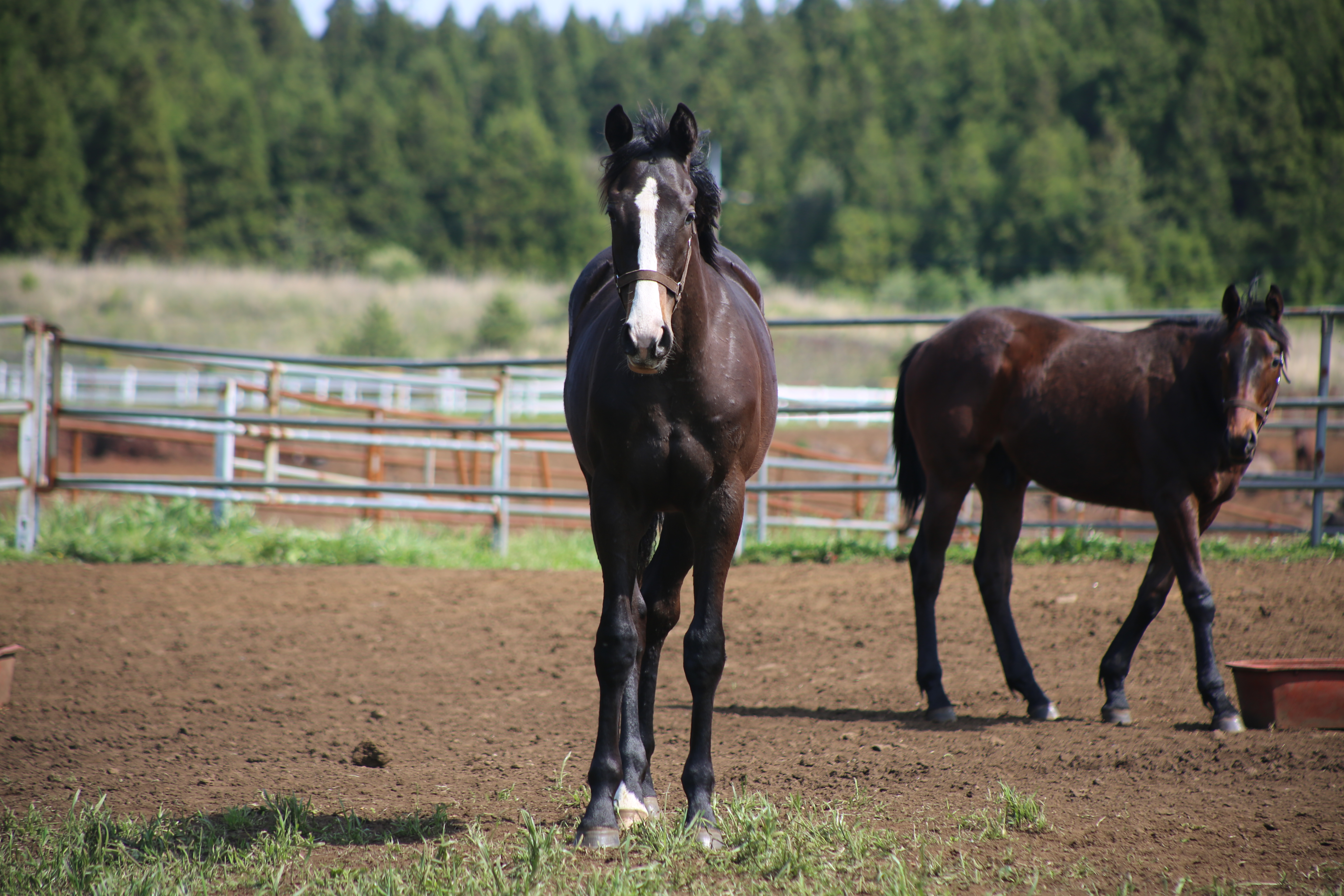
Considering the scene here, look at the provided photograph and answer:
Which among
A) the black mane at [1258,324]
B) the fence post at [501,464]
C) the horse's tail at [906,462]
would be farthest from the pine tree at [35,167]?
the black mane at [1258,324]

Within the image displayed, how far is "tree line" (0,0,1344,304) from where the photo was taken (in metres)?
54.9

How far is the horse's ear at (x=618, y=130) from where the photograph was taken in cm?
278

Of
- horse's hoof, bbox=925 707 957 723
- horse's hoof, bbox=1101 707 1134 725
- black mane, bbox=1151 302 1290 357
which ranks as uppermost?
black mane, bbox=1151 302 1290 357

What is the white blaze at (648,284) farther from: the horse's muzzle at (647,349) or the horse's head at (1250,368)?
the horse's head at (1250,368)

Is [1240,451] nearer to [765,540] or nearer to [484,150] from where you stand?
[765,540]

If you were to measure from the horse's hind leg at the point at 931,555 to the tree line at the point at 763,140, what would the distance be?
45.8m

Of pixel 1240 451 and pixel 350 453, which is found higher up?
pixel 1240 451

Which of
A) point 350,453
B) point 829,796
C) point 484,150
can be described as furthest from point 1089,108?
point 829,796

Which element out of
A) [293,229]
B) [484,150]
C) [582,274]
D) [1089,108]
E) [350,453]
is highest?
[1089,108]

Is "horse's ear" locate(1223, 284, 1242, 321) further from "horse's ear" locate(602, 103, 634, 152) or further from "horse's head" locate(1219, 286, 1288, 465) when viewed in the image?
"horse's ear" locate(602, 103, 634, 152)

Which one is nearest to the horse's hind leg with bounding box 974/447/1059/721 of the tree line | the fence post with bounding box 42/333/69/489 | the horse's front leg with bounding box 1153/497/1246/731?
the horse's front leg with bounding box 1153/497/1246/731

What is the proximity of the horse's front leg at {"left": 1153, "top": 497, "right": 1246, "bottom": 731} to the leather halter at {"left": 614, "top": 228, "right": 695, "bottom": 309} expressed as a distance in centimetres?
268

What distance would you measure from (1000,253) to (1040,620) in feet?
200

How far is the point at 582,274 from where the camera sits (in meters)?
3.96
